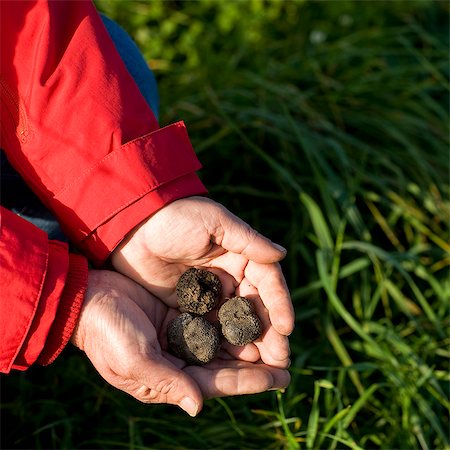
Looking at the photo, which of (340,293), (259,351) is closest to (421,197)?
(340,293)

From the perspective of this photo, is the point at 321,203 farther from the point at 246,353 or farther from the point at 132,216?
the point at 132,216

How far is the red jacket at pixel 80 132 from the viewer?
1760 mm

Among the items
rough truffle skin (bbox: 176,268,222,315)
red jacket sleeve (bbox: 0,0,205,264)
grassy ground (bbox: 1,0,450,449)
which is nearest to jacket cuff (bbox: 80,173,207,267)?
red jacket sleeve (bbox: 0,0,205,264)

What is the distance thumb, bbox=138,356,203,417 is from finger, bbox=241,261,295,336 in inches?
12.1

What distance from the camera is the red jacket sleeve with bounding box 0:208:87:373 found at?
1570 mm

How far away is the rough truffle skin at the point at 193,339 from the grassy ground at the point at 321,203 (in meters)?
0.26

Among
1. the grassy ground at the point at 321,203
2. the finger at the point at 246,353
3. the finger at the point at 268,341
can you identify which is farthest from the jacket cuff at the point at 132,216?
the grassy ground at the point at 321,203

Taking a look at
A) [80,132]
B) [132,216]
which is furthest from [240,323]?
[80,132]

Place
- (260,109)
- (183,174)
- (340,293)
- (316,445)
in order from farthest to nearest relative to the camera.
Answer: (260,109), (340,293), (316,445), (183,174)

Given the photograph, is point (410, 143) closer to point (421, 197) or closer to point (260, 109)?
point (421, 197)

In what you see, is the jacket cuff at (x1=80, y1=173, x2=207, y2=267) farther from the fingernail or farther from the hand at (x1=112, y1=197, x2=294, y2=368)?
the fingernail

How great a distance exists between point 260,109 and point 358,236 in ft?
2.40

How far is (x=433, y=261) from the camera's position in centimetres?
275

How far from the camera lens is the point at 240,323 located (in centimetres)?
182
